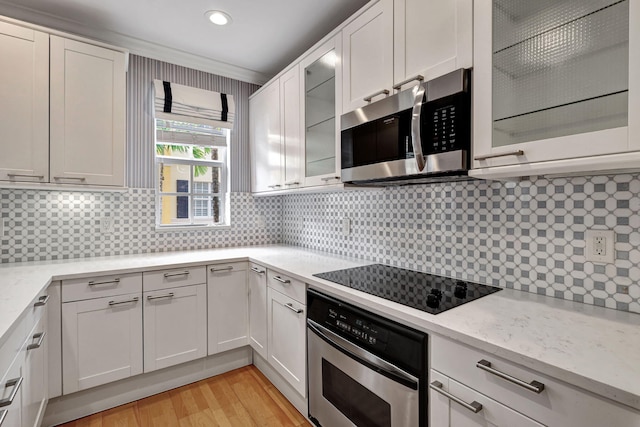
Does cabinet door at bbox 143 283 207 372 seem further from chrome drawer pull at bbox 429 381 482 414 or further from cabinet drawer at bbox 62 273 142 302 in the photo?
chrome drawer pull at bbox 429 381 482 414

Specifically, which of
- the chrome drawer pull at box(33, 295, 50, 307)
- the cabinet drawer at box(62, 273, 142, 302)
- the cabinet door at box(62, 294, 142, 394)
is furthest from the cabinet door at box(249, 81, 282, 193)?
the chrome drawer pull at box(33, 295, 50, 307)

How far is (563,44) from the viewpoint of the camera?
3.44 feet

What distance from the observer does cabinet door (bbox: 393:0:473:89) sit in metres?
1.27

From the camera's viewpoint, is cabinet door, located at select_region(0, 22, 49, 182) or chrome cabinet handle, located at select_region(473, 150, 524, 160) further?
cabinet door, located at select_region(0, 22, 49, 182)

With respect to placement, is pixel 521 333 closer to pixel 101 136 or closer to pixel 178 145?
pixel 101 136

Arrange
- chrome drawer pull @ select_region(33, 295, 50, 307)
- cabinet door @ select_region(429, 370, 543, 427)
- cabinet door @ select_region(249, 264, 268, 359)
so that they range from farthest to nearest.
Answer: cabinet door @ select_region(249, 264, 268, 359) → chrome drawer pull @ select_region(33, 295, 50, 307) → cabinet door @ select_region(429, 370, 543, 427)

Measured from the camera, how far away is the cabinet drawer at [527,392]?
738 millimetres

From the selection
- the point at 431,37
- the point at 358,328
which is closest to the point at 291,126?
the point at 431,37

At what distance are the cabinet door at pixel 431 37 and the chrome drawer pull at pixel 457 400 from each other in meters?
1.20

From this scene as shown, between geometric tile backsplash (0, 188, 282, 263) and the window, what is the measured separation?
14 centimetres

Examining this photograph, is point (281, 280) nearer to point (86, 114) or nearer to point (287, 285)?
point (287, 285)

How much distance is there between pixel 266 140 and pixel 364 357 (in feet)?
6.73

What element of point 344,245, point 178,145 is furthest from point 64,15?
point 344,245

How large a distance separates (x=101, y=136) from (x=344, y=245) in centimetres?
189
